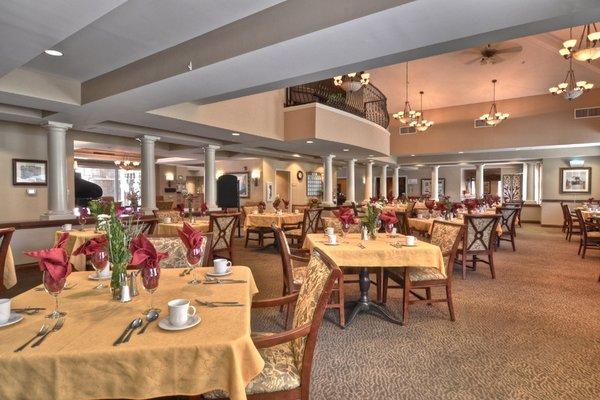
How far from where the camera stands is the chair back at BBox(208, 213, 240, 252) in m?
5.04

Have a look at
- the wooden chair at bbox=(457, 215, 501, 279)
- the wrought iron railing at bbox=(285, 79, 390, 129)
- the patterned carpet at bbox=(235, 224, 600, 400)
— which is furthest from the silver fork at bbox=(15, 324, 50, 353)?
the wrought iron railing at bbox=(285, 79, 390, 129)

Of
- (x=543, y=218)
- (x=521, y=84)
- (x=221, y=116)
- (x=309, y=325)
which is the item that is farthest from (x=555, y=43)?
(x=309, y=325)

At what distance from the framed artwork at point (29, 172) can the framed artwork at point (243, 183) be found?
23.5 ft

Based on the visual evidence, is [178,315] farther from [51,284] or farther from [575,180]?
[575,180]

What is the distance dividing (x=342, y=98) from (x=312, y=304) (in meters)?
8.34

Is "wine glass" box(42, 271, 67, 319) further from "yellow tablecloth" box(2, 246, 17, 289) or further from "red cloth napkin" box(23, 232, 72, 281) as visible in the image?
"yellow tablecloth" box(2, 246, 17, 289)

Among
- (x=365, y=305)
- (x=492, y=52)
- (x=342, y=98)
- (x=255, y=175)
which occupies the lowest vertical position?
(x=365, y=305)

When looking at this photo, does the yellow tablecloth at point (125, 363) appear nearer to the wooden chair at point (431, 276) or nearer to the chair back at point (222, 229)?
the wooden chair at point (431, 276)

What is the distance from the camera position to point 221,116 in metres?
6.39

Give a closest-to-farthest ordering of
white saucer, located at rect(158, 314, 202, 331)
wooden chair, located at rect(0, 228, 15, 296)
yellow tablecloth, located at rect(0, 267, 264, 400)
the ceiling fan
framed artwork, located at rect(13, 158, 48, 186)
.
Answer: yellow tablecloth, located at rect(0, 267, 264, 400) < white saucer, located at rect(158, 314, 202, 331) < wooden chair, located at rect(0, 228, 15, 296) < framed artwork, located at rect(13, 158, 48, 186) < the ceiling fan

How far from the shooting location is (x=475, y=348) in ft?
9.05

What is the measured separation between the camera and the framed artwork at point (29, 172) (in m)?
6.38

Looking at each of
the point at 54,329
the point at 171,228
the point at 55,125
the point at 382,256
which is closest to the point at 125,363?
the point at 54,329

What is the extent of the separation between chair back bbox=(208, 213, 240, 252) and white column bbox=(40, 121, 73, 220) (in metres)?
2.69
